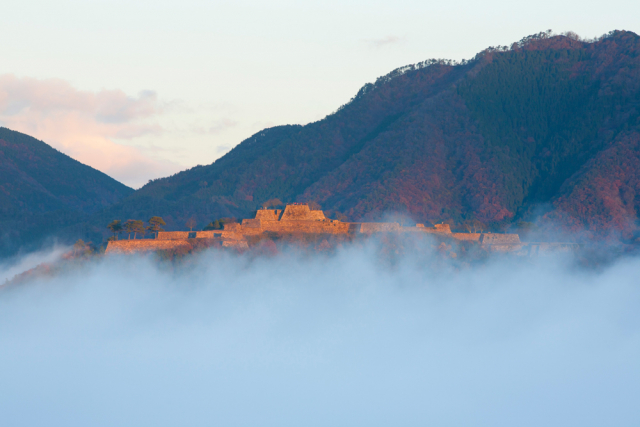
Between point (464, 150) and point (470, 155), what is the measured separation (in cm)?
163

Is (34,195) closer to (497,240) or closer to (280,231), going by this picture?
(280,231)

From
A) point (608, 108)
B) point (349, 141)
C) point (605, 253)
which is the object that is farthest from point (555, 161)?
point (605, 253)

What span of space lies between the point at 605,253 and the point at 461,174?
48076 millimetres

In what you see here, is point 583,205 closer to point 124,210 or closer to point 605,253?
point 605,253

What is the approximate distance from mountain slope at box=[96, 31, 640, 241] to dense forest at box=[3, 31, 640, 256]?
26cm

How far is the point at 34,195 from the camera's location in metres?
176

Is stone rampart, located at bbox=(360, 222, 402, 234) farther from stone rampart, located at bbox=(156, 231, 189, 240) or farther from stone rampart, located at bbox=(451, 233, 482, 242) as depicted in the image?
stone rampart, located at bbox=(156, 231, 189, 240)

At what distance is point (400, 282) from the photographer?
8738 cm

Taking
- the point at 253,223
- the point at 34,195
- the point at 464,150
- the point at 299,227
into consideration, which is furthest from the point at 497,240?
the point at 34,195

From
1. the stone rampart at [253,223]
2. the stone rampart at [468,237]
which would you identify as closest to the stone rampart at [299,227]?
the stone rampart at [253,223]

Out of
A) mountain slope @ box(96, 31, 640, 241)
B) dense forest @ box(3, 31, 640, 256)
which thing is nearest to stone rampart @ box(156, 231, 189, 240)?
dense forest @ box(3, 31, 640, 256)

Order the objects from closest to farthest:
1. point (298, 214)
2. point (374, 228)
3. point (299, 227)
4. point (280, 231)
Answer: point (280, 231)
point (299, 227)
point (298, 214)
point (374, 228)

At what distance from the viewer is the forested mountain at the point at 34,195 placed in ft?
438

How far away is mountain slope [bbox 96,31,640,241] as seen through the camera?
12800 centimetres
